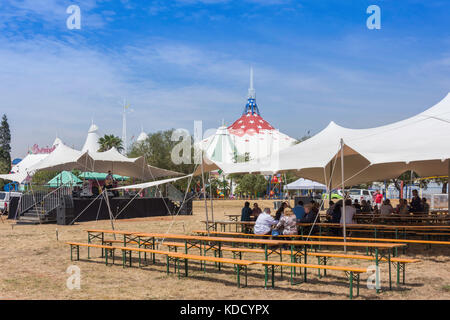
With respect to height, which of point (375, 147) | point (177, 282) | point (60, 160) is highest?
point (60, 160)

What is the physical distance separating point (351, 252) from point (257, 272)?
11.4ft

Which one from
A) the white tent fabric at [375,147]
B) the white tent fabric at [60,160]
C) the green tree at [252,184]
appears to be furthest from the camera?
the green tree at [252,184]

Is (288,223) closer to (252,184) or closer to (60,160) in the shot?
(60,160)

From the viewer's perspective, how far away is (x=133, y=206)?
2564 cm

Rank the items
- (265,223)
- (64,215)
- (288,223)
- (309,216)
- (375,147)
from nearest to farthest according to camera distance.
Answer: (288,223)
(265,223)
(375,147)
(309,216)
(64,215)

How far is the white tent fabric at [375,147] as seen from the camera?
A: 10.8m

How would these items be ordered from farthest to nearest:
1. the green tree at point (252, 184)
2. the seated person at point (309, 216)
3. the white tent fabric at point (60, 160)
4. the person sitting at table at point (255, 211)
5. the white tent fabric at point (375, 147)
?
the green tree at point (252, 184)
the white tent fabric at point (60, 160)
the person sitting at table at point (255, 211)
the seated person at point (309, 216)
the white tent fabric at point (375, 147)

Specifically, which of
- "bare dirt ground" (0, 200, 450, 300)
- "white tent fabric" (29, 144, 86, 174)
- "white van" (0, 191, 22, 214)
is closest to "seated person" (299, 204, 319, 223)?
"bare dirt ground" (0, 200, 450, 300)

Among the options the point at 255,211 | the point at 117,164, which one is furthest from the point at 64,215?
the point at 255,211

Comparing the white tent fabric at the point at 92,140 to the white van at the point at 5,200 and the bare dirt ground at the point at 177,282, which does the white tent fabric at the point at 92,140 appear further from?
the bare dirt ground at the point at 177,282

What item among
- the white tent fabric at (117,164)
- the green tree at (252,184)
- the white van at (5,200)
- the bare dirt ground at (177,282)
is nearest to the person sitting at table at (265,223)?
the bare dirt ground at (177,282)

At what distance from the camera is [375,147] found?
1162cm
